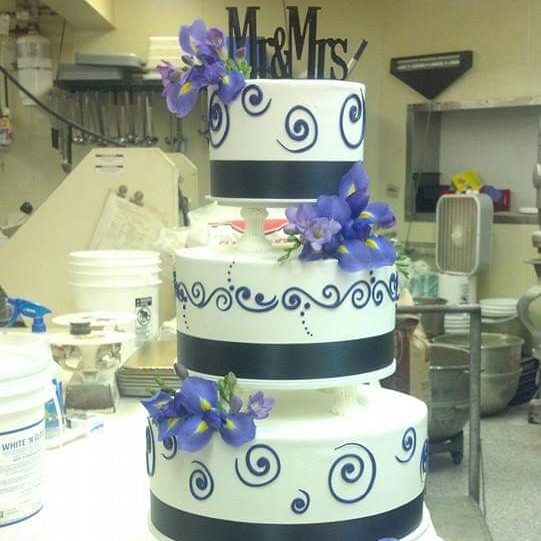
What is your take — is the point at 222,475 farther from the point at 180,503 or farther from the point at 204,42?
the point at 204,42

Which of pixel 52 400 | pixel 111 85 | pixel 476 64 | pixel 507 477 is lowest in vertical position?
pixel 507 477

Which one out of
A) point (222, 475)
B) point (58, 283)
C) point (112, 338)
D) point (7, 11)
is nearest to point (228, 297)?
point (222, 475)

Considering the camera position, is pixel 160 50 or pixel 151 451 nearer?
pixel 151 451

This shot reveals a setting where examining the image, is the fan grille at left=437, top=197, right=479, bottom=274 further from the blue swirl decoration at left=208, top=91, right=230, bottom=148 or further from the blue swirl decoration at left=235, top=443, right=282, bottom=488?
the blue swirl decoration at left=235, top=443, right=282, bottom=488

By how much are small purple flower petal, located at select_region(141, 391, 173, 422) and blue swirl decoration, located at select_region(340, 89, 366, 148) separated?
0.48 m

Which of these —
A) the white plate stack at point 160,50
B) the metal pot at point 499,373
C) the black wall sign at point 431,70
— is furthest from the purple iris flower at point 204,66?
the black wall sign at point 431,70

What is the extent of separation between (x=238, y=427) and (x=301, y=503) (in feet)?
0.48

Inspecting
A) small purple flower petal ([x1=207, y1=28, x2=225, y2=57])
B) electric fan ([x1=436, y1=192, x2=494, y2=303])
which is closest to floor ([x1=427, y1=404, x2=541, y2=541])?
electric fan ([x1=436, y1=192, x2=494, y2=303])

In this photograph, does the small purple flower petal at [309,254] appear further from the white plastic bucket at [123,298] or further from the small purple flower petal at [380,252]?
the white plastic bucket at [123,298]

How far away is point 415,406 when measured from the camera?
137cm

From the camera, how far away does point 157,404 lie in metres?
1.24

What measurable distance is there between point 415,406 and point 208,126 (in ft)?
1.85

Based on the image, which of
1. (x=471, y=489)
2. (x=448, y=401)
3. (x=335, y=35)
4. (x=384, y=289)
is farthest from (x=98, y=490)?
(x=335, y=35)

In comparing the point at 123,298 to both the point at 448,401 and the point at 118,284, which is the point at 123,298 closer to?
the point at 118,284
